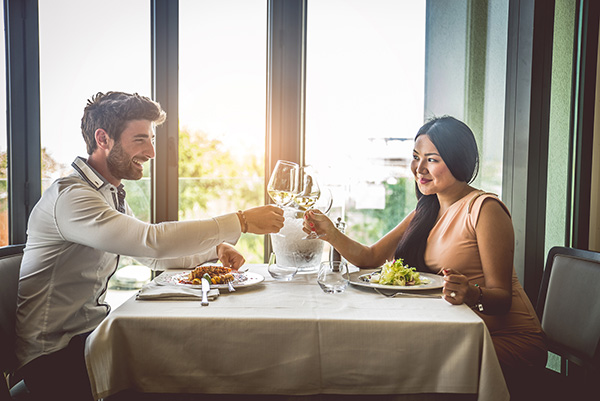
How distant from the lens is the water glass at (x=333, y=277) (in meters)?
1.38

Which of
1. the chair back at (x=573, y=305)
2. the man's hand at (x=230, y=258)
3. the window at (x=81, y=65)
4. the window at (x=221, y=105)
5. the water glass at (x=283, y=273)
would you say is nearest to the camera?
the chair back at (x=573, y=305)

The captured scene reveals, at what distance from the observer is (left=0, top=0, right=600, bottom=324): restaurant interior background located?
2.34m

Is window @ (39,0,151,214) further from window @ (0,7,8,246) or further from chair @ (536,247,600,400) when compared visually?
chair @ (536,247,600,400)

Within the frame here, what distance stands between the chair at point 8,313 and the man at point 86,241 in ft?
0.13

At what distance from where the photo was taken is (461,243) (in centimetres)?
166

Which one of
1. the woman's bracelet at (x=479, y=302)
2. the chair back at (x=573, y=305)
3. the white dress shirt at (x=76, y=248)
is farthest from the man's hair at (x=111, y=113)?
the chair back at (x=573, y=305)

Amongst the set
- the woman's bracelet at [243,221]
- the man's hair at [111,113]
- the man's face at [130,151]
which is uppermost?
the man's hair at [111,113]

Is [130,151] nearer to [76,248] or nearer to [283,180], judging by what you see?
[76,248]

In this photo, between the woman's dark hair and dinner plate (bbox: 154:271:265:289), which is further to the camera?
the woman's dark hair

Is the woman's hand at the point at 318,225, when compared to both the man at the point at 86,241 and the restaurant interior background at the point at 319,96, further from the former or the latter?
the restaurant interior background at the point at 319,96

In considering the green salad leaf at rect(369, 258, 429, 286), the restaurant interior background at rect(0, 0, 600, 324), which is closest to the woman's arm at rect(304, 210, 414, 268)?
the green salad leaf at rect(369, 258, 429, 286)

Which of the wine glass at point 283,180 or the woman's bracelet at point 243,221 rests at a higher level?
the wine glass at point 283,180

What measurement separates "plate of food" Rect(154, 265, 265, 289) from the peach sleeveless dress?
0.66m

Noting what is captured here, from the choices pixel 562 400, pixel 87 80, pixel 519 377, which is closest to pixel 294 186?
pixel 519 377
